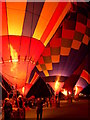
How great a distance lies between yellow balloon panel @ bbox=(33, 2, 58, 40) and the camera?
5.84 meters

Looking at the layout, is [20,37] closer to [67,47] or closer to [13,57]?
[13,57]

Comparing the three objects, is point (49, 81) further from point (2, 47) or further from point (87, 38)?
point (2, 47)

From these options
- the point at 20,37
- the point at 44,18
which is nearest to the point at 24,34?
the point at 20,37

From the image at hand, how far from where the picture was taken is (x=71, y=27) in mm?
10586

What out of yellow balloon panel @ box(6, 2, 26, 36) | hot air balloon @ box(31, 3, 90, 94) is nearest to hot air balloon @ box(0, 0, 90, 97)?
yellow balloon panel @ box(6, 2, 26, 36)

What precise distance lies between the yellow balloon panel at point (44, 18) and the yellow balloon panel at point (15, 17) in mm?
532

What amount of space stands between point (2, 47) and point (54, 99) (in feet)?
21.7

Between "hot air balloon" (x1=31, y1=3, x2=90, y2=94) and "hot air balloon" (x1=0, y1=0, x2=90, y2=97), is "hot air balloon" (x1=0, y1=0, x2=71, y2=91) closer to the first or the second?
"hot air balloon" (x1=0, y1=0, x2=90, y2=97)

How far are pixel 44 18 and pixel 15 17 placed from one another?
0.90 meters

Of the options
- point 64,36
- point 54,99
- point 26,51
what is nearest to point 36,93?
point 54,99

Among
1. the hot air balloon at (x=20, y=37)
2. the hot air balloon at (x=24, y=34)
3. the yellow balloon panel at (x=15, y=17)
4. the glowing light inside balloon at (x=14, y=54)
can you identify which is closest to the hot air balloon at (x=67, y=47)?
the hot air balloon at (x=24, y=34)

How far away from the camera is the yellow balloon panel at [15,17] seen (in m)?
5.32

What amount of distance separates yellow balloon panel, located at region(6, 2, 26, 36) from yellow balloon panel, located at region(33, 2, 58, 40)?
532mm

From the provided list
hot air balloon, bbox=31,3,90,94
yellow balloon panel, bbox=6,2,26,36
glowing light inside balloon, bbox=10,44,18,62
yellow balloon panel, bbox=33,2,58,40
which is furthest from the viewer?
hot air balloon, bbox=31,3,90,94
